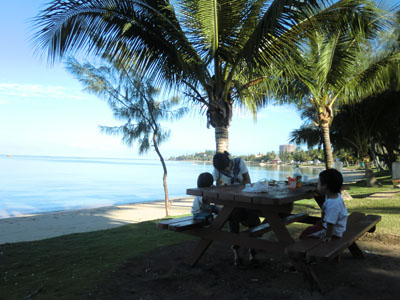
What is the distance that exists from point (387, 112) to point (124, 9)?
16.5m

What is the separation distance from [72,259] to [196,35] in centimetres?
416

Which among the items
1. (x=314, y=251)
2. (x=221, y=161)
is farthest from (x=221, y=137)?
(x=314, y=251)

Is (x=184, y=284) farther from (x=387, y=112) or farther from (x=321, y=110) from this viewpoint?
(x=387, y=112)

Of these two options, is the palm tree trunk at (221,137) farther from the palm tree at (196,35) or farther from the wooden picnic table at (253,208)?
the wooden picnic table at (253,208)

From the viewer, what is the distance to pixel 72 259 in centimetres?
418

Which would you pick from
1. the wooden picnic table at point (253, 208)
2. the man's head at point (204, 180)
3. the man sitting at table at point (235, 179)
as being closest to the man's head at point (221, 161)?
the man sitting at table at point (235, 179)

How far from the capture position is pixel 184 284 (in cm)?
308

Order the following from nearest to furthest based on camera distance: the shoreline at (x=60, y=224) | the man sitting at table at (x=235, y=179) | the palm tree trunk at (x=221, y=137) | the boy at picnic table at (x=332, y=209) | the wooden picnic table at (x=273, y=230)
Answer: the wooden picnic table at (x=273, y=230) → the boy at picnic table at (x=332, y=209) → the man sitting at table at (x=235, y=179) → the palm tree trunk at (x=221, y=137) → the shoreline at (x=60, y=224)

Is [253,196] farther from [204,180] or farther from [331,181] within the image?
[204,180]

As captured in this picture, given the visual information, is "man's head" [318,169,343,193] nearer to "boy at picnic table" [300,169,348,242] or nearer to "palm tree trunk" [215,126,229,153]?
"boy at picnic table" [300,169,348,242]

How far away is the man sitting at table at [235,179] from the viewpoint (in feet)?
12.0

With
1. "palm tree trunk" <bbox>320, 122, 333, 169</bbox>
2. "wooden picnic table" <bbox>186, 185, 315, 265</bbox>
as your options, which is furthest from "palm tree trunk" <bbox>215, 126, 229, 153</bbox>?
"palm tree trunk" <bbox>320, 122, 333, 169</bbox>

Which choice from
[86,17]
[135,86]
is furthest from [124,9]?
[135,86]

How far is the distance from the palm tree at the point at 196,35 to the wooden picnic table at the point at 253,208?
227cm
